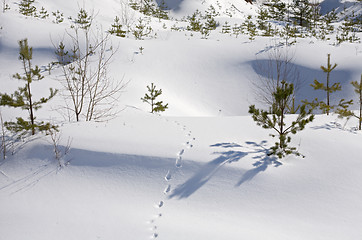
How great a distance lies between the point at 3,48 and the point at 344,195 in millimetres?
13383

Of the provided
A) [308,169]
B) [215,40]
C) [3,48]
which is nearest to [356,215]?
[308,169]

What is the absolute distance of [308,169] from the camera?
405 centimetres

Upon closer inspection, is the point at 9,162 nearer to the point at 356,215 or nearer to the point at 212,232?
the point at 212,232

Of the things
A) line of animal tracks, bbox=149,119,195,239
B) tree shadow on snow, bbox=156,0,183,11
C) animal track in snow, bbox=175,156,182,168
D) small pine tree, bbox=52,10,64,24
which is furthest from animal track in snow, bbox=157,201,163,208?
tree shadow on snow, bbox=156,0,183,11

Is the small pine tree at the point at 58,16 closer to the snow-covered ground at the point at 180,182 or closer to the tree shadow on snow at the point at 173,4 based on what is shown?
the snow-covered ground at the point at 180,182

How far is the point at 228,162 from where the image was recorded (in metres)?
4.20

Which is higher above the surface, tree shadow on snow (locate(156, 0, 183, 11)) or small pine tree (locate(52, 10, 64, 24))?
tree shadow on snow (locate(156, 0, 183, 11))

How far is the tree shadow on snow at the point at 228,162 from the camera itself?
3.81 meters

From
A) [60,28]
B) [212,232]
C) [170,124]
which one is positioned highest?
[60,28]

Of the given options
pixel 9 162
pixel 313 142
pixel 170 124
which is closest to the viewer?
pixel 9 162

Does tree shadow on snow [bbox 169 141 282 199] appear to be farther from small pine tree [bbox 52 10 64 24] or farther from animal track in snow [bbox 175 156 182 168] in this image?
small pine tree [bbox 52 10 64 24]

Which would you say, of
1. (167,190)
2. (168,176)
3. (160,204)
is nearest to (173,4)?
(168,176)

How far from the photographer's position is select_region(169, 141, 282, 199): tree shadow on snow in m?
3.81

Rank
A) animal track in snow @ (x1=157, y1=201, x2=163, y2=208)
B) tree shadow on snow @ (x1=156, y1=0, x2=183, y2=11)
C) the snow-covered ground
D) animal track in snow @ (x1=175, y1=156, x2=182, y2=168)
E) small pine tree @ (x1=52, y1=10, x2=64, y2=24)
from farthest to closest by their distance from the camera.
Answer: tree shadow on snow @ (x1=156, y1=0, x2=183, y2=11) < small pine tree @ (x1=52, y1=10, x2=64, y2=24) < animal track in snow @ (x1=175, y1=156, x2=182, y2=168) < animal track in snow @ (x1=157, y1=201, x2=163, y2=208) < the snow-covered ground
